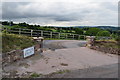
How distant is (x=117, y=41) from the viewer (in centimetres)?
1424

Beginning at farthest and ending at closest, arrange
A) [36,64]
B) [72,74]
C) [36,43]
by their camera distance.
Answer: [36,43] < [36,64] < [72,74]

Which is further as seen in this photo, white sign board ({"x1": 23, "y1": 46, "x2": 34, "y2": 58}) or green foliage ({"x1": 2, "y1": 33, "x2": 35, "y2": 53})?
white sign board ({"x1": 23, "y1": 46, "x2": 34, "y2": 58})

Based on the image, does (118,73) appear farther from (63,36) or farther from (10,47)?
(63,36)

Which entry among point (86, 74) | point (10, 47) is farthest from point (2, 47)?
point (86, 74)

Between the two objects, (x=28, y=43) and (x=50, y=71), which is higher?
(x=28, y=43)

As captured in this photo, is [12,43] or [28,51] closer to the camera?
[28,51]

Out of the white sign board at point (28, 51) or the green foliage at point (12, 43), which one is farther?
the white sign board at point (28, 51)

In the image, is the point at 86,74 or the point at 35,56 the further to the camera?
the point at 35,56

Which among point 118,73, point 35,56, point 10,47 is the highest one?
point 10,47

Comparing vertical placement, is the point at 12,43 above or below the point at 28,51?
above

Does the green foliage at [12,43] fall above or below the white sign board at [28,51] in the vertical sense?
above

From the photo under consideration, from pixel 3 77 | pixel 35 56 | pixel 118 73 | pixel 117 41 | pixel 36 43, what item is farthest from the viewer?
pixel 117 41

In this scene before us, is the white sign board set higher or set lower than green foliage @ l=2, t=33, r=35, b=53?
lower

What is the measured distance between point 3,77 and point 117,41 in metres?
11.3
